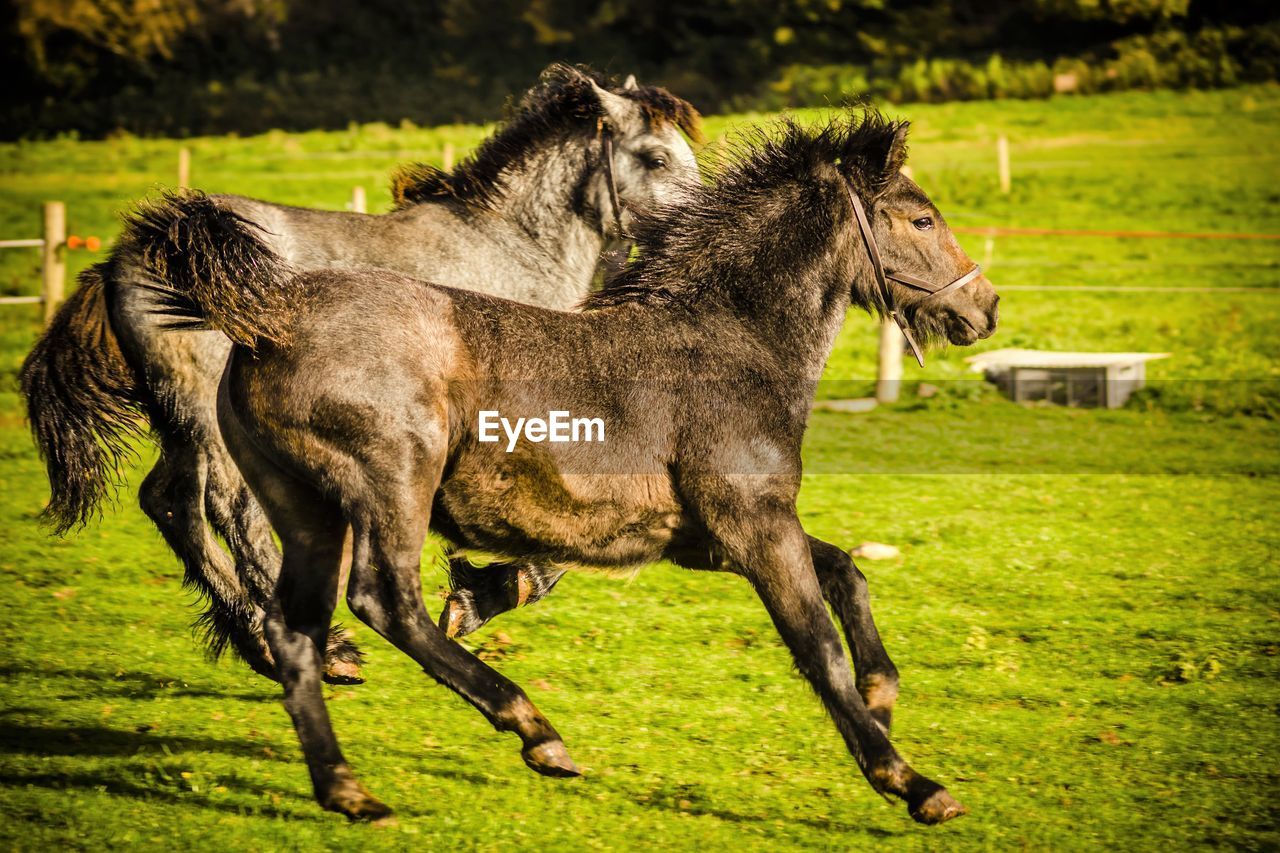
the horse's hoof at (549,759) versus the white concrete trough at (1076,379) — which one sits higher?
the white concrete trough at (1076,379)

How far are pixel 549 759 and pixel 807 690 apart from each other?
1155 millimetres

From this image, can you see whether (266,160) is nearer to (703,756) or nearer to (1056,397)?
(1056,397)

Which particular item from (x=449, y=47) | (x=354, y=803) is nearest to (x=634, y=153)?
(x=354, y=803)

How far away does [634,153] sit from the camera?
764 cm

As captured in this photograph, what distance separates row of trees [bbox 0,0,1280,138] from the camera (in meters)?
33.9

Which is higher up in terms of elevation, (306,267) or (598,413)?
(306,267)

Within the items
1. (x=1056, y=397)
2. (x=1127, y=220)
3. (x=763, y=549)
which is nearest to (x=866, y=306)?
(x=763, y=549)

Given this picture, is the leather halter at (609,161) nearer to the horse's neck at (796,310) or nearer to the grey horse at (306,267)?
the grey horse at (306,267)

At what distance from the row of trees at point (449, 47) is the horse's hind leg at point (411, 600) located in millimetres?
31213

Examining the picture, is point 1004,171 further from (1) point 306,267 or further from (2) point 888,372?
(1) point 306,267

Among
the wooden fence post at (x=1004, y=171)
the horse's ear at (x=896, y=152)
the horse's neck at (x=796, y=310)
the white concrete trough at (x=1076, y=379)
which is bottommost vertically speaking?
the white concrete trough at (x=1076, y=379)

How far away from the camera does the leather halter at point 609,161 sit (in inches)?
297

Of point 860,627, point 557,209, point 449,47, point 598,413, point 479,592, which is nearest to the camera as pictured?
point 598,413

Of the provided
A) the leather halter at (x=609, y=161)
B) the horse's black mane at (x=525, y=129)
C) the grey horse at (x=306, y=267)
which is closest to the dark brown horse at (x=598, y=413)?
the grey horse at (x=306, y=267)
